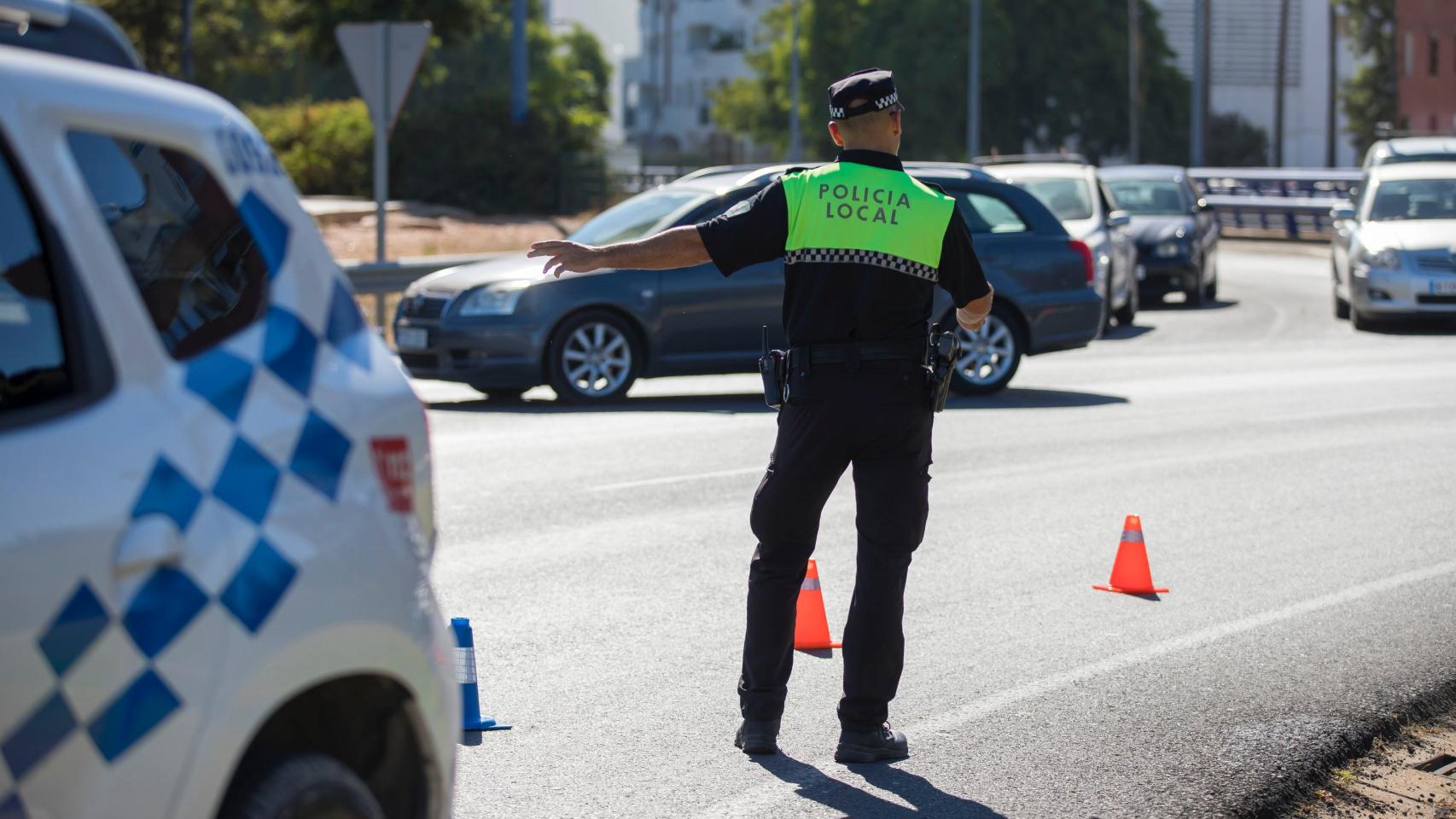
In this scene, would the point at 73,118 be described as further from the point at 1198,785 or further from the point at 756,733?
the point at 1198,785

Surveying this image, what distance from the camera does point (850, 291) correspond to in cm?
493

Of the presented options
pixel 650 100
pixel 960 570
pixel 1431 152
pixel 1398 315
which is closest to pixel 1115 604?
pixel 960 570

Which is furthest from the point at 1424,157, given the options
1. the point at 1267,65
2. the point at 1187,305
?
the point at 1267,65

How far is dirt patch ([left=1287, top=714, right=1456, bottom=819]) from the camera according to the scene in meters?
4.98

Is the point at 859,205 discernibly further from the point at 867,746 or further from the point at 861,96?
the point at 867,746

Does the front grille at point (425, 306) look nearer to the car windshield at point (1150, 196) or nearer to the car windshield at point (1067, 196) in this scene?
the car windshield at point (1067, 196)

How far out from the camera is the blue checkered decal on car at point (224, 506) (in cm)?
250

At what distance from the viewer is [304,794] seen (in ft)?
9.48

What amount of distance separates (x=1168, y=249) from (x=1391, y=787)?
19.1m

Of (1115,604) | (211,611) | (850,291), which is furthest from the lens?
(1115,604)

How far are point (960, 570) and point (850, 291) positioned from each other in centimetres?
318

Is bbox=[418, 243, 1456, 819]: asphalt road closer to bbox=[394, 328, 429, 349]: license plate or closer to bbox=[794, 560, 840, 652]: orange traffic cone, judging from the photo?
bbox=[794, 560, 840, 652]: orange traffic cone

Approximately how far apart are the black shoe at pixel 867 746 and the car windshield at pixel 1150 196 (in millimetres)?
19938

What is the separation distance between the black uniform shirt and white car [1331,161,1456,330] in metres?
16.2
